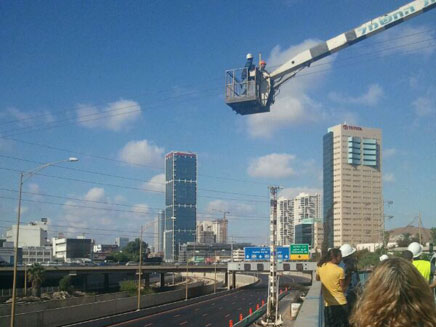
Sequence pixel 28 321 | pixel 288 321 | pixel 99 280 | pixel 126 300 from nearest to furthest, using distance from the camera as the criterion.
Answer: pixel 28 321
pixel 288 321
pixel 126 300
pixel 99 280

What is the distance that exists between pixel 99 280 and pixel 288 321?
95.7 m

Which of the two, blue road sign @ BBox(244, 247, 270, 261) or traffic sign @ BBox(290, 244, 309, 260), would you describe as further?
traffic sign @ BBox(290, 244, 309, 260)

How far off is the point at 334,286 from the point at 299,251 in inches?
3242

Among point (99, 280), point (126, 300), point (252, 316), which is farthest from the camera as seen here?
point (99, 280)

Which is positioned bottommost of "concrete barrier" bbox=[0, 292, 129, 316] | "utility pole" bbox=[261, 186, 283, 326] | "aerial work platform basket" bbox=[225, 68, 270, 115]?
"concrete barrier" bbox=[0, 292, 129, 316]

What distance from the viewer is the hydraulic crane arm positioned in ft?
201

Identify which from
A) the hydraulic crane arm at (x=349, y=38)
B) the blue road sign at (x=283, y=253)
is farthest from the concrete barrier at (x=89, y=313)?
the hydraulic crane arm at (x=349, y=38)

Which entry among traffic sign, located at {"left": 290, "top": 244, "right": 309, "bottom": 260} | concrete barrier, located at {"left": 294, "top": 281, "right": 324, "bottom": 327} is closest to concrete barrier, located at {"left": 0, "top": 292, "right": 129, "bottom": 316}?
traffic sign, located at {"left": 290, "top": 244, "right": 309, "bottom": 260}

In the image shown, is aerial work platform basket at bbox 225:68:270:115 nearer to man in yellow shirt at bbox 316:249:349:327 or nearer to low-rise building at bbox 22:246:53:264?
man in yellow shirt at bbox 316:249:349:327

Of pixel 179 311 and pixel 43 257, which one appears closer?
pixel 179 311

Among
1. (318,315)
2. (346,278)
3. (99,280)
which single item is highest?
(346,278)

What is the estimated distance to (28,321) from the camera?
155 feet

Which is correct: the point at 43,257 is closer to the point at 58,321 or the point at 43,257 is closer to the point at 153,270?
the point at 153,270

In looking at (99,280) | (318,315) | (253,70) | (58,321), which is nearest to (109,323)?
(58,321)
